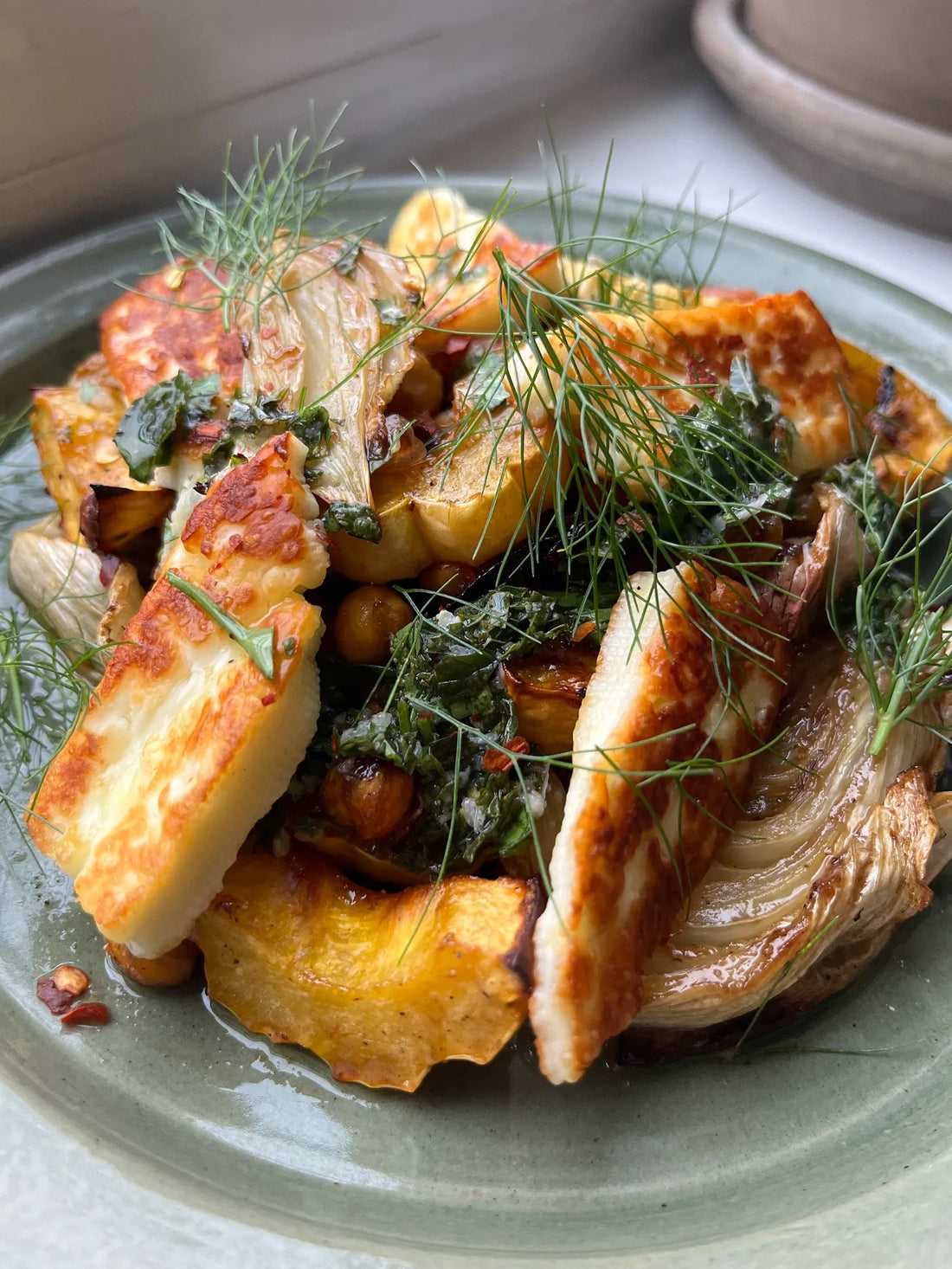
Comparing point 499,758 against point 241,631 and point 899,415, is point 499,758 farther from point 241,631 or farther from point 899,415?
point 899,415

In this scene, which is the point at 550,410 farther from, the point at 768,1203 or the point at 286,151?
the point at 286,151

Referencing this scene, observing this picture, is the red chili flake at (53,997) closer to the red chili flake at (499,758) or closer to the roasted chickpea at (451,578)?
the red chili flake at (499,758)

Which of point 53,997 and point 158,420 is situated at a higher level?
point 158,420

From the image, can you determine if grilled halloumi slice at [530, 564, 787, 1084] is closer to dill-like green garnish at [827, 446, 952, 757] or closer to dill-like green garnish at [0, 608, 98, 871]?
dill-like green garnish at [827, 446, 952, 757]

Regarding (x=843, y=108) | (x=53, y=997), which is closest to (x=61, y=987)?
(x=53, y=997)

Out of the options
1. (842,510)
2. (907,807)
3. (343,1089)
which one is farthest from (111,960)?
(842,510)

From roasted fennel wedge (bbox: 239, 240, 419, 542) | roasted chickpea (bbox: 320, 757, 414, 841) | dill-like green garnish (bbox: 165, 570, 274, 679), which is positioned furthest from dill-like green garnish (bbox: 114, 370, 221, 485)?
roasted chickpea (bbox: 320, 757, 414, 841)
